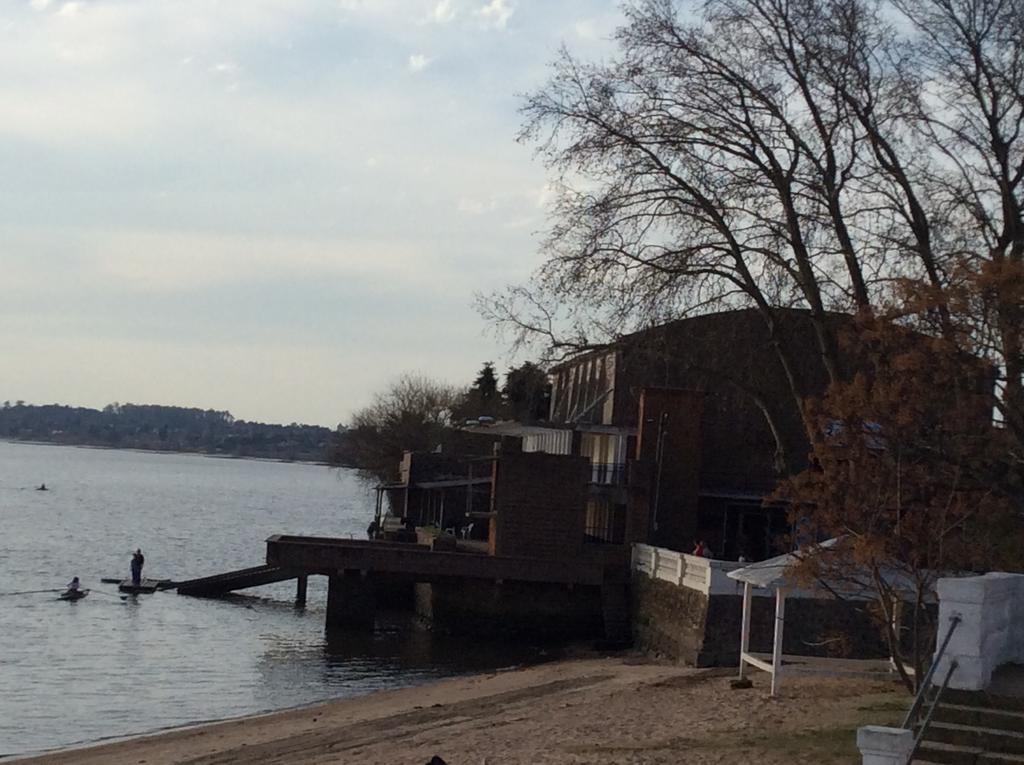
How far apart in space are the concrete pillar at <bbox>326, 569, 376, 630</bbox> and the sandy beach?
13.0 meters

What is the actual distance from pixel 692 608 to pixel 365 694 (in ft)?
25.7

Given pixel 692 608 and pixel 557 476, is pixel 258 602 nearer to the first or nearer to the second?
pixel 557 476

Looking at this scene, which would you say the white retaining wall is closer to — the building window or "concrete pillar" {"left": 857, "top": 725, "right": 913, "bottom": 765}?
the building window

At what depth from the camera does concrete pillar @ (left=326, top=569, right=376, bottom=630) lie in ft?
144

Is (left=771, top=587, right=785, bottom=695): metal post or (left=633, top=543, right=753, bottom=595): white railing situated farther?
(left=633, top=543, right=753, bottom=595): white railing

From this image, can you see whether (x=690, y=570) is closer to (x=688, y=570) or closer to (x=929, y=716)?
(x=688, y=570)

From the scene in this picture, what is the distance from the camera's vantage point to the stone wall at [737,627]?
28.5 m

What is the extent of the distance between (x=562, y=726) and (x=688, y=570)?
13152 mm

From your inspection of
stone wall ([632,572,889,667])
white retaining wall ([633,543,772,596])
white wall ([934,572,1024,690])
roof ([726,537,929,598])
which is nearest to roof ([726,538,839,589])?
roof ([726,537,929,598])

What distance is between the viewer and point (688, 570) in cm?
3372

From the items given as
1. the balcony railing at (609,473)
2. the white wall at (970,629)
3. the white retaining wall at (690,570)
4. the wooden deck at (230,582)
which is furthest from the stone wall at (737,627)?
the wooden deck at (230,582)

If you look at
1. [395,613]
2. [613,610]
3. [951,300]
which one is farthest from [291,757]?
[395,613]

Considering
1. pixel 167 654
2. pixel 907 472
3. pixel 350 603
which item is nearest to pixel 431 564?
pixel 350 603

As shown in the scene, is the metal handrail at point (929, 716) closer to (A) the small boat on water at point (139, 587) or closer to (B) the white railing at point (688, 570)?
(B) the white railing at point (688, 570)
